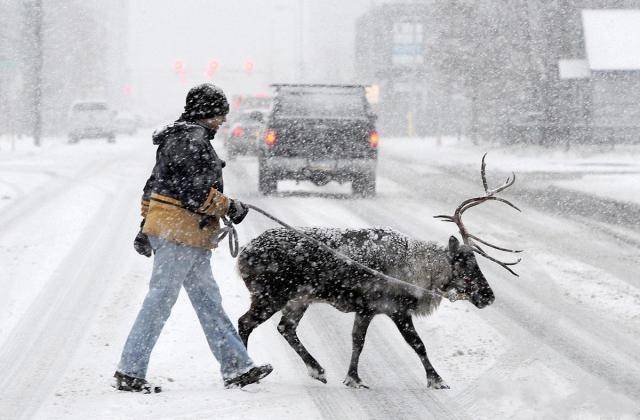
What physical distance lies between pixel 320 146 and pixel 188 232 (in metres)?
12.3

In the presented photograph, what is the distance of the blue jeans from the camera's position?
19.6ft

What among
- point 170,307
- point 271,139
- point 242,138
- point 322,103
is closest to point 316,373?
point 170,307

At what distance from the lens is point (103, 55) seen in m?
80.2

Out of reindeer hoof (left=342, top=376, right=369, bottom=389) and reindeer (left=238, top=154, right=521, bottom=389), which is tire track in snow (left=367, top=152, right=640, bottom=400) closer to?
reindeer (left=238, top=154, right=521, bottom=389)

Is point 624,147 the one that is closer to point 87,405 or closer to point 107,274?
point 107,274

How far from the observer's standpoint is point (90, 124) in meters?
44.8

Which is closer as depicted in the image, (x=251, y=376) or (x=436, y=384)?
(x=251, y=376)

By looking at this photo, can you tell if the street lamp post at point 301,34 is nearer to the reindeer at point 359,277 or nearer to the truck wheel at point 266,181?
the truck wheel at point 266,181

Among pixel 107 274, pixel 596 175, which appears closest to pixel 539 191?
pixel 596 175

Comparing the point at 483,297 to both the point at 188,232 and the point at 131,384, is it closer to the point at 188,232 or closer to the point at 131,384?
the point at 188,232

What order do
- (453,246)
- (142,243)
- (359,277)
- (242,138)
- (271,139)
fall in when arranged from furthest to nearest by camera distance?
(242,138), (271,139), (453,246), (359,277), (142,243)

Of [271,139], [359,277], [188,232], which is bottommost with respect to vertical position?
[359,277]

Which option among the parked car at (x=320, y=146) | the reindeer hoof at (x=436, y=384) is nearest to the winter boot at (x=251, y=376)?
the reindeer hoof at (x=436, y=384)

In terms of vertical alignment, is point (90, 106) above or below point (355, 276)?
below
